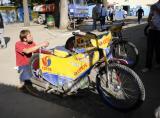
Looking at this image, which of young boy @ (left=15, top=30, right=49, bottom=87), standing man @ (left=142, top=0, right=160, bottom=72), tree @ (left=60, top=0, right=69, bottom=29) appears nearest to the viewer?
young boy @ (left=15, top=30, right=49, bottom=87)

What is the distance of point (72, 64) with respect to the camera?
6.13 m

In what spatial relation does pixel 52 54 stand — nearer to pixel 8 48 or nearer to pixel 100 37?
pixel 100 37

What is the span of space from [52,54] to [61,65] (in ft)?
1.29

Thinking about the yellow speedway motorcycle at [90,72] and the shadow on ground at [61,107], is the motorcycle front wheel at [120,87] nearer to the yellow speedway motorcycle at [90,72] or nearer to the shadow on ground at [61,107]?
the yellow speedway motorcycle at [90,72]

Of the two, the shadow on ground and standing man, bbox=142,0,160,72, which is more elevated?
standing man, bbox=142,0,160,72

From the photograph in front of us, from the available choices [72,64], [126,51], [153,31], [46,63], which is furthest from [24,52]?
[153,31]

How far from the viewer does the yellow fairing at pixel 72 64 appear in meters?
6.05

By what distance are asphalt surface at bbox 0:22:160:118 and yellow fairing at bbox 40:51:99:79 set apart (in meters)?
0.52

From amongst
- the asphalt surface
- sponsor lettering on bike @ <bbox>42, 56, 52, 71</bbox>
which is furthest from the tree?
sponsor lettering on bike @ <bbox>42, 56, 52, 71</bbox>

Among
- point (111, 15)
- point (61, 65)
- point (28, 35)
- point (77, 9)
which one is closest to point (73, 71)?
point (61, 65)

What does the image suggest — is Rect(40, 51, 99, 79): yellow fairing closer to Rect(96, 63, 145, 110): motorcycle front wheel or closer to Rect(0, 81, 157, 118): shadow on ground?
Rect(96, 63, 145, 110): motorcycle front wheel

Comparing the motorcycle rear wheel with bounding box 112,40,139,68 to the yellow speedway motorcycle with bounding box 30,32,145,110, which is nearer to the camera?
the yellow speedway motorcycle with bounding box 30,32,145,110

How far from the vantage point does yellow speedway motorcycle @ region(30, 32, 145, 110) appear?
224 inches

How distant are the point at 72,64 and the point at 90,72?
0.38 metres
